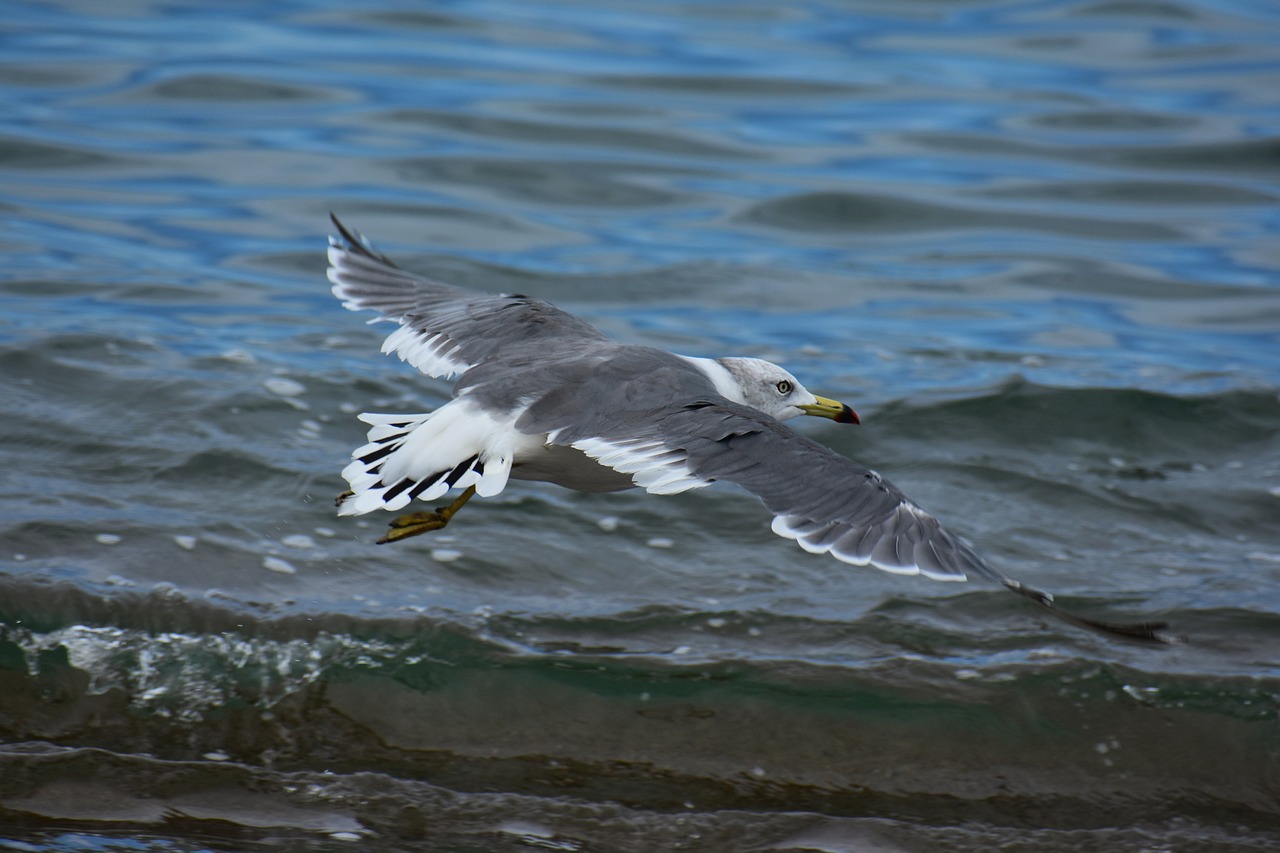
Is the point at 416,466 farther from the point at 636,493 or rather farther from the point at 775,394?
the point at 636,493

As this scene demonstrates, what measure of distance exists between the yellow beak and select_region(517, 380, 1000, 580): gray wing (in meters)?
1.19

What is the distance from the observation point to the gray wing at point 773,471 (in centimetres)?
426

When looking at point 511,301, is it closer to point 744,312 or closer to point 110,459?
point 110,459

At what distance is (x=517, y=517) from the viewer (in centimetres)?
708

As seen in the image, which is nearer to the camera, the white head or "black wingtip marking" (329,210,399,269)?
the white head

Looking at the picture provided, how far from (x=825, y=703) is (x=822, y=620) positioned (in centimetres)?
67

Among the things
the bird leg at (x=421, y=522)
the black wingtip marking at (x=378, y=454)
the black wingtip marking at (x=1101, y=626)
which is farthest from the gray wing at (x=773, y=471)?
the bird leg at (x=421, y=522)

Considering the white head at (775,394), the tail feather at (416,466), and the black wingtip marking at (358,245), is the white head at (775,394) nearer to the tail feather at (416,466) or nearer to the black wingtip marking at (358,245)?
the tail feather at (416,466)

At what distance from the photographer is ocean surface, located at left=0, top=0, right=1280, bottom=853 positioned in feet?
16.4

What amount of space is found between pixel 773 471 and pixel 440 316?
7.73 ft

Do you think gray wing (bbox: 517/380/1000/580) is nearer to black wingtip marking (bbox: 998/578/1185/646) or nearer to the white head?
black wingtip marking (bbox: 998/578/1185/646)

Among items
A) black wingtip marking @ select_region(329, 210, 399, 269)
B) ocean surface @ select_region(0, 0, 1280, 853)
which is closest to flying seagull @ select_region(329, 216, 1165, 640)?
ocean surface @ select_region(0, 0, 1280, 853)

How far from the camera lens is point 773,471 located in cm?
459

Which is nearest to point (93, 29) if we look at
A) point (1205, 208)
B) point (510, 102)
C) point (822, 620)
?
point (510, 102)
